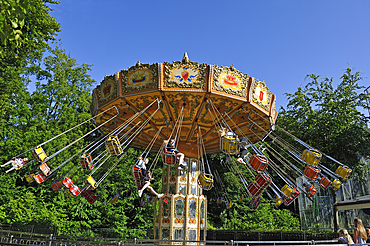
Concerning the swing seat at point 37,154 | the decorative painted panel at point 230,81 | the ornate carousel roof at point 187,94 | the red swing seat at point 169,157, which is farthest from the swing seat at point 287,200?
the swing seat at point 37,154

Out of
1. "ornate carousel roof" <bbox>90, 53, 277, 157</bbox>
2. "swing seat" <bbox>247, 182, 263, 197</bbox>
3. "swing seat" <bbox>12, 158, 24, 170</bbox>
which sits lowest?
"swing seat" <bbox>247, 182, 263, 197</bbox>

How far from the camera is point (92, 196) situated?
27.4 feet

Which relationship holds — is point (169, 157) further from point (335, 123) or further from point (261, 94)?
point (335, 123)

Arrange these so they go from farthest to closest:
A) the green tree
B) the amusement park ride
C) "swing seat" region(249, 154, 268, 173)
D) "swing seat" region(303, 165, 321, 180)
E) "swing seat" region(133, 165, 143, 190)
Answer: the green tree < "swing seat" region(303, 165, 321, 180) < the amusement park ride < "swing seat" region(249, 154, 268, 173) < "swing seat" region(133, 165, 143, 190)

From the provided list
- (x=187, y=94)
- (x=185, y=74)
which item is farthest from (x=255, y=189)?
(x=185, y=74)

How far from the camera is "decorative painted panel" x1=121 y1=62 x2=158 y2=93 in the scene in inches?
275

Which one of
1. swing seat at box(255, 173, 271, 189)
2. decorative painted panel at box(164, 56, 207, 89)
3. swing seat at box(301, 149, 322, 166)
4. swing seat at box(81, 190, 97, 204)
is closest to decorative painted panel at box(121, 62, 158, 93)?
decorative painted panel at box(164, 56, 207, 89)

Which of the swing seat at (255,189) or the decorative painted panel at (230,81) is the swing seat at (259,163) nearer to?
the swing seat at (255,189)

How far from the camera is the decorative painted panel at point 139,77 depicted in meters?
6.98

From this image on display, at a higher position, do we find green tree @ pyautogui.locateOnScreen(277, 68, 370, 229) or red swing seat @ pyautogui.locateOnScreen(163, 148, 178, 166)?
green tree @ pyautogui.locateOnScreen(277, 68, 370, 229)

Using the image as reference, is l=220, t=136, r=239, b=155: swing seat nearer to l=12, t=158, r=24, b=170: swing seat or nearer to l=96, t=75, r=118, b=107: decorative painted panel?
l=96, t=75, r=118, b=107: decorative painted panel

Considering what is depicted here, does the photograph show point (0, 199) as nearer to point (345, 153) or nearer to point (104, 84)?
point (104, 84)

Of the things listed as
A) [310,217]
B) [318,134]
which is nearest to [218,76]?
[318,134]

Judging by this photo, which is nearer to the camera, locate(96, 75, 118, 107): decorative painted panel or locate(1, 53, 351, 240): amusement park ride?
locate(1, 53, 351, 240): amusement park ride
